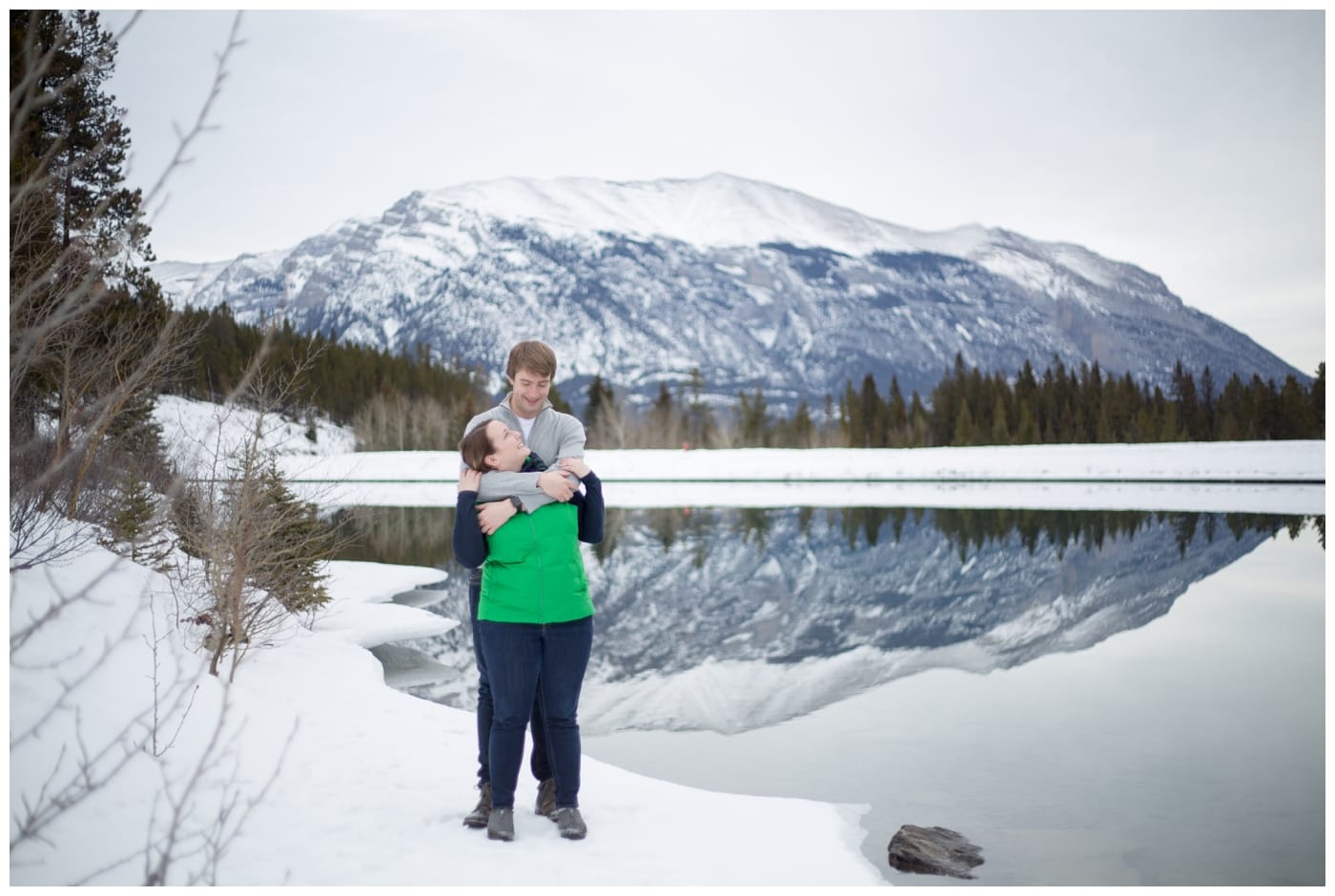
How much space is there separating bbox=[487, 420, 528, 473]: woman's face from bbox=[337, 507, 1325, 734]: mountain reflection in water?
117 inches

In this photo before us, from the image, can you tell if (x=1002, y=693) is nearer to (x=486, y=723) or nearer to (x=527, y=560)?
(x=486, y=723)

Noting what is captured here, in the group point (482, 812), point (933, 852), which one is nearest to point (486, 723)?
point (482, 812)

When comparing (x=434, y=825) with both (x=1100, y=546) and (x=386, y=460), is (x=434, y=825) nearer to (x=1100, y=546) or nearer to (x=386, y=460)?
(x=1100, y=546)

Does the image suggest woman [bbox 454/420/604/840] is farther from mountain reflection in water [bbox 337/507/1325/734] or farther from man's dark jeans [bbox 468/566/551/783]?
mountain reflection in water [bbox 337/507/1325/734]

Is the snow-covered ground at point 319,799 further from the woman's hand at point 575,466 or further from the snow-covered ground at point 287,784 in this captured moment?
the woman's hand at point 575,466

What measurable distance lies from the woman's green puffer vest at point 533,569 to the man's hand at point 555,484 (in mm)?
107

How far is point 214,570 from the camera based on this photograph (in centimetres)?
610

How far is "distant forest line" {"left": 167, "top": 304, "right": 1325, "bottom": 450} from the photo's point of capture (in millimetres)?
53438

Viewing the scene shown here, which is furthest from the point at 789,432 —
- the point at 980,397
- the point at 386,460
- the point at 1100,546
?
the point at 1100,546

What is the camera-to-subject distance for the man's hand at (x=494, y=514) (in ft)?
10.9

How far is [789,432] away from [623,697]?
203 feet

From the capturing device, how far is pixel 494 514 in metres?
3.33

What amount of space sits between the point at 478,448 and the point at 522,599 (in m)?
0.52

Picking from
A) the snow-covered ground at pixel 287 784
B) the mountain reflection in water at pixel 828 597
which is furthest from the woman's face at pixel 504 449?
the mountain reflection in water at pixel 828 597
